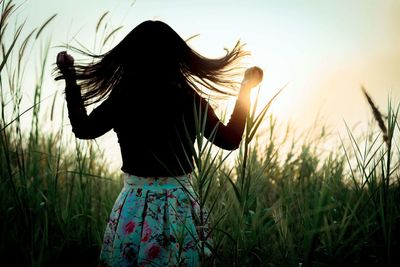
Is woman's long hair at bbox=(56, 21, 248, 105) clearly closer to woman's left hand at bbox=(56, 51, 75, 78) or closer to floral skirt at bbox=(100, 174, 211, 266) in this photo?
woman's left hand at bbox=(56, 51, 75, 78)

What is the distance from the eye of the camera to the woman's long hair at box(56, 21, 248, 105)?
1.53m

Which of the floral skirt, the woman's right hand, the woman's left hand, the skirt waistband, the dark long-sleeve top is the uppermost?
the woman's left hand

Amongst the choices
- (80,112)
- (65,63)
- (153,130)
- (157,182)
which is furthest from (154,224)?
(65,63)

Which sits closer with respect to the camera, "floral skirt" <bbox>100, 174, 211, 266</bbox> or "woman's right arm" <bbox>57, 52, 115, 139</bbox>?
"floral skirt" <bbox>100, 174, 211, 266</bbox>

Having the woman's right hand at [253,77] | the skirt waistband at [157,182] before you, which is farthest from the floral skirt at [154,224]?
the woman's right hand at [253,77]

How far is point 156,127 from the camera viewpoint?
1.46 metres

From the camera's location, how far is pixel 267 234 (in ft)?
5.57

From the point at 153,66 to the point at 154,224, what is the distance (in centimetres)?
60

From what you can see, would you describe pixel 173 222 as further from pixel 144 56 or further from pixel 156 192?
pixel 144 56

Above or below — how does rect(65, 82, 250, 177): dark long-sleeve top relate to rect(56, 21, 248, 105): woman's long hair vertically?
below

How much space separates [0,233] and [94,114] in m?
0.53

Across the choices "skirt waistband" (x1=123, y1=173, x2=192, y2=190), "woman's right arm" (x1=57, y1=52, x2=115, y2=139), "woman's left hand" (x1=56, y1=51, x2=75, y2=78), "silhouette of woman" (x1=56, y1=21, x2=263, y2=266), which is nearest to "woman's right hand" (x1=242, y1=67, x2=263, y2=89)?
"silhouette of woman" (x1=56, y1=21, x2=263, y2=266)

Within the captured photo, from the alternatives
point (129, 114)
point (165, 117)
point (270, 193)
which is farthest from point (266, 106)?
point (270, 193)

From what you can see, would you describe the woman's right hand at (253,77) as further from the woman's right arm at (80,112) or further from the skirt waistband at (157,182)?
the woman's right arm at (80,112)
